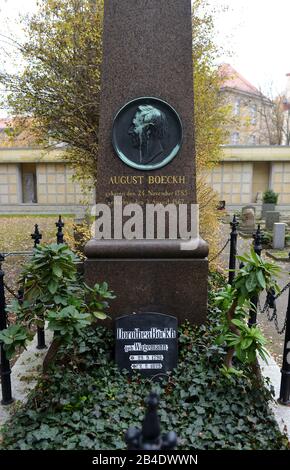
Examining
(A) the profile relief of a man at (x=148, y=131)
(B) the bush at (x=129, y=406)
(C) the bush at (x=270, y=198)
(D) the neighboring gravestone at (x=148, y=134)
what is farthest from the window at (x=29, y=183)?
(B) the bush at (x=129, y=406)

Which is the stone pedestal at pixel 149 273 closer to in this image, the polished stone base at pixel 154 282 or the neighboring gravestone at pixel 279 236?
the polished stone base at pixel 154 282

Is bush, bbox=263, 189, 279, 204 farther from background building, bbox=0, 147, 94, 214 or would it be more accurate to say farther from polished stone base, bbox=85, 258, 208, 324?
polished stone base, bbox=85, 258, 208, 324

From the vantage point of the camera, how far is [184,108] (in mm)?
4086

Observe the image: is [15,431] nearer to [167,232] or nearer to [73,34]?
[167,232]

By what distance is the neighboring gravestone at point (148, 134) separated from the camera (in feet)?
13.2

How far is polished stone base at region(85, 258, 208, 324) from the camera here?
159 inches

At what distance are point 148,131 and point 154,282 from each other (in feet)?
5.39

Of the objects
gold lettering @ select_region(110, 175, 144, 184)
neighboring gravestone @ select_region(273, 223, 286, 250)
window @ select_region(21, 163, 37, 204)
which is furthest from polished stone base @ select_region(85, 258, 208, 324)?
window @ select_region(21, 163, 37, 204)

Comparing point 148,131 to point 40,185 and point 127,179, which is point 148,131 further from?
point 40,185

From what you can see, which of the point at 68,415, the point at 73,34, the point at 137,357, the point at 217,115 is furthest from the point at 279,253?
the point at 68,415

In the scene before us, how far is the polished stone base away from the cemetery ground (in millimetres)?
373

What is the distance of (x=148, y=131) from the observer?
13.2 feet

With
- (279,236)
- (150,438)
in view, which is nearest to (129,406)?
(150,438)

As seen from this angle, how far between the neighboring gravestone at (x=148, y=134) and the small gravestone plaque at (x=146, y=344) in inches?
17.9
